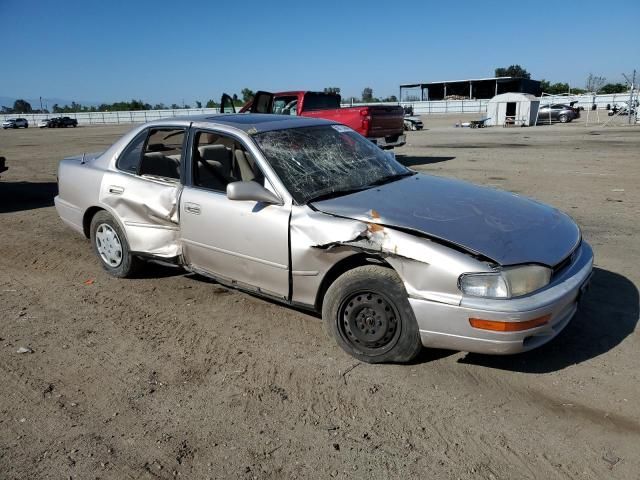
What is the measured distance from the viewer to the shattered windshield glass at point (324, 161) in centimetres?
394

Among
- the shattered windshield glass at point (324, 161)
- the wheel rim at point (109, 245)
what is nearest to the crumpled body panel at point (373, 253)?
the shattered windshield glass at point (324, 161)

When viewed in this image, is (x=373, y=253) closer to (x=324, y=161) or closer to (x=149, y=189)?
(x=324, y=161)

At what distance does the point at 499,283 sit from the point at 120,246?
11.9ft

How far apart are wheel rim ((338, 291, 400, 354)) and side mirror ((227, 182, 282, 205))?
0.90m

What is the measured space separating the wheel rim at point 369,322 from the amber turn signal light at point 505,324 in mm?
506

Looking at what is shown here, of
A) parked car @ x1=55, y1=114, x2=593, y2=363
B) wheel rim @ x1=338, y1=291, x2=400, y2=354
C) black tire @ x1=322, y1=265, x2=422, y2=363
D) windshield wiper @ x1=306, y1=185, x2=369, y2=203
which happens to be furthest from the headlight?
windshield wiper @ x1=306, y1=185, x2=369, y2=203

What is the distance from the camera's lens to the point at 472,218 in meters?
3.54

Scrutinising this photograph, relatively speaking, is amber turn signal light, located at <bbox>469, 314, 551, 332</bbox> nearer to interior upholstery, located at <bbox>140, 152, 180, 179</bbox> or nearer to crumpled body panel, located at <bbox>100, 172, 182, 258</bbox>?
crumpled body panel, located at <bbox>100, 172, 182, 258</bbox>

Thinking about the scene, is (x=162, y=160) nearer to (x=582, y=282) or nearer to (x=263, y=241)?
(x=263, y=241)

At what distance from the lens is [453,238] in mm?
3191

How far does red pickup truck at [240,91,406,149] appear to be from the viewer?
13.1 m

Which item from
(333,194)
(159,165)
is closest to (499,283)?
(333,194)

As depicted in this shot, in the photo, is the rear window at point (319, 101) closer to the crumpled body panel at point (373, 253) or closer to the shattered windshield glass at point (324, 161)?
the shattered windshield glass at point (324, 161)

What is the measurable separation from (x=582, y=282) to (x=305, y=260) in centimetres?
183
